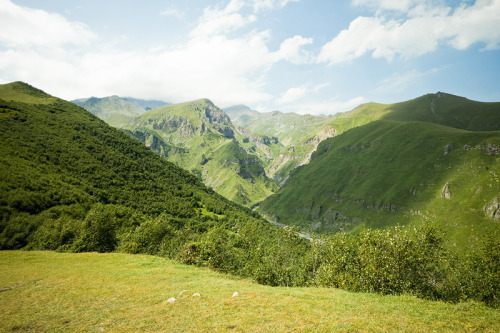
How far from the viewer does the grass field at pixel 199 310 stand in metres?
17.0

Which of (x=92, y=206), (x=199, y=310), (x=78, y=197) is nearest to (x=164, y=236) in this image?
(x=92, y=206)

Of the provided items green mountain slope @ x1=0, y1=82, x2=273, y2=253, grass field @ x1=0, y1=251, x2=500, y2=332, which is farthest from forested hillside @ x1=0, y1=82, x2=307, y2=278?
grass field @ x1=0, y1=251, x2=500, y2=332

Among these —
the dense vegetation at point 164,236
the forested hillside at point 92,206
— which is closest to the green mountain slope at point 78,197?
the forested hillside at point 92,206

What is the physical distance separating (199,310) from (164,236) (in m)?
75.1

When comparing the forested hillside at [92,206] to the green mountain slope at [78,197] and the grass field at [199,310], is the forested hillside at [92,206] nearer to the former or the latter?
the green mountain slope at [78,197]

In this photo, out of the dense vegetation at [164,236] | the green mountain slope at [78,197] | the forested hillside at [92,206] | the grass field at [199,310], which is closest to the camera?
the grass field at [199,310]

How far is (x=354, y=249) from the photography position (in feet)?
169

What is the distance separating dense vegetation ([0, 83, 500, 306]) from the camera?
1474 inches

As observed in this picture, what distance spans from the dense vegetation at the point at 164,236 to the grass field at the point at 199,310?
16.0m

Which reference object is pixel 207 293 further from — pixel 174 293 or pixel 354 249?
pixel 354 249

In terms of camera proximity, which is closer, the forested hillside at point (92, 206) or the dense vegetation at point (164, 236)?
the dense vegetation at point (164, 236)

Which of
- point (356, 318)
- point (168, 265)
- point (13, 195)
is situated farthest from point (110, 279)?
point (13, 195)

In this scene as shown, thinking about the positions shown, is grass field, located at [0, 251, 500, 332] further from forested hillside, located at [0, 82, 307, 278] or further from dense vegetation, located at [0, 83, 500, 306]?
forested hillside, located at [0, 82, 307, 278]

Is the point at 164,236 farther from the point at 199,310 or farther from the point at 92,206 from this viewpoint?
the point at 199,310
